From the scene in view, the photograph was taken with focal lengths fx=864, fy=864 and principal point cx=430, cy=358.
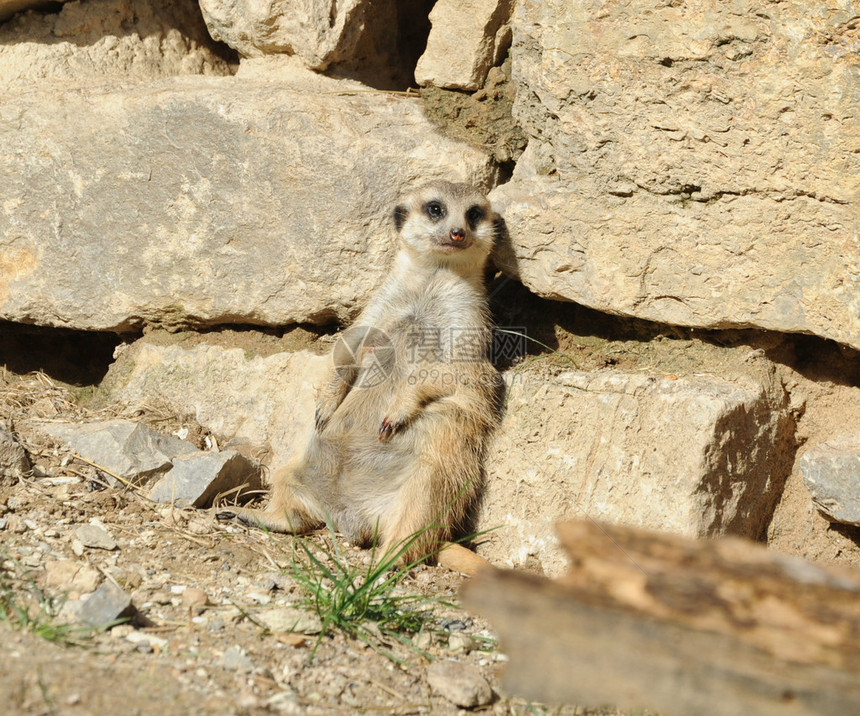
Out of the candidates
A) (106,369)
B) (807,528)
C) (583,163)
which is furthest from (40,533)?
(807,528)

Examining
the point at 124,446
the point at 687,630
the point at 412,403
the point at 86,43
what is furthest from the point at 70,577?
the point at 86,43

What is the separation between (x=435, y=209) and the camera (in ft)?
9.52

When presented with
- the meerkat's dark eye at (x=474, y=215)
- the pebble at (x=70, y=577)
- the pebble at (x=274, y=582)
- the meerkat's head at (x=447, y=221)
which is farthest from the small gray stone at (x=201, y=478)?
Answer: the meerkat's dark eye at (x=474, y=215)

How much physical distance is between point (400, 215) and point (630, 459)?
1.15m

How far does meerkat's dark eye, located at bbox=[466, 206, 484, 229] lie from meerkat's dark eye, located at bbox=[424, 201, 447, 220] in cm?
8

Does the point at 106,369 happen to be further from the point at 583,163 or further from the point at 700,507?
the point at 700,507

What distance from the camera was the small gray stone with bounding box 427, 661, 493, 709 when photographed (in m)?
1.82

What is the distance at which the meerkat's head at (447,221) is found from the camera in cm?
286

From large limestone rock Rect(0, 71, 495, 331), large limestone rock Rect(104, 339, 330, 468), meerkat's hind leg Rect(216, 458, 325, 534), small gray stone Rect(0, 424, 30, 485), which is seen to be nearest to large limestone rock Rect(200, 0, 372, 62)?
large limestone rock Rect(0, 71, 495, 331)

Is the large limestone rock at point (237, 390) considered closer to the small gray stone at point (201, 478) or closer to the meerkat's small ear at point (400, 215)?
the small gray stone at point (201, 478)

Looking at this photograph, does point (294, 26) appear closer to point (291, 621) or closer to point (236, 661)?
point (291, 621)

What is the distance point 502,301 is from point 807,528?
1333mm

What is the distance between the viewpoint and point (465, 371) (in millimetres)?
2867

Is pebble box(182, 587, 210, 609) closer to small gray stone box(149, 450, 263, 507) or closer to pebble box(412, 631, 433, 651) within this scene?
pebble box(412, 631, 433, 651)
